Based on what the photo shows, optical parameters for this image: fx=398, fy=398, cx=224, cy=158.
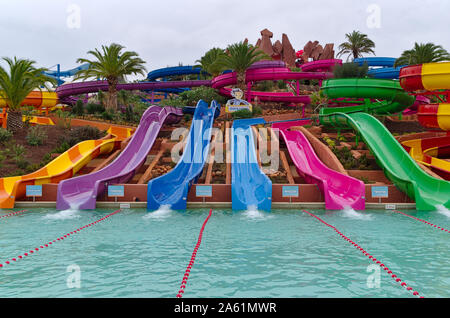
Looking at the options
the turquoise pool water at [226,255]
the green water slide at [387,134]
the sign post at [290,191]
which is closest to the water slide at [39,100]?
the green water slide at [387,134]

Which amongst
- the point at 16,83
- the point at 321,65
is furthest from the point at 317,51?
the point at 16,83

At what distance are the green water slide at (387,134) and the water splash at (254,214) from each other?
5.02 meters

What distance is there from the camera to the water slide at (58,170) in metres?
13.3

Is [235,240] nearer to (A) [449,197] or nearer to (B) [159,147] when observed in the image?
(A) [449,197]

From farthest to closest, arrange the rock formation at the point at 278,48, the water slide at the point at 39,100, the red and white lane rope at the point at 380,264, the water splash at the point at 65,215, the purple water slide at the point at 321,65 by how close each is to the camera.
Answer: the rock formation at the point at 278,48
the purple water slide at the point at 321,65
the water slide at the point at 39,100
the water splash at the point at 65,215
the red and white lane rope at the point at 380,264

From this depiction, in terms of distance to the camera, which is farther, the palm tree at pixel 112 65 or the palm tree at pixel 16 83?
the palm tree at pixel 112 65

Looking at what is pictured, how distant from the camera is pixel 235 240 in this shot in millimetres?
9039

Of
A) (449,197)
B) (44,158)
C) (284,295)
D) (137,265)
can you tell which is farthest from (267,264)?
(44,158)

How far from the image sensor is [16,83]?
1989 cm

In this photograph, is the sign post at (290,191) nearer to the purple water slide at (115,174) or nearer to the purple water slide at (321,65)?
the purple water slide at (115,174)

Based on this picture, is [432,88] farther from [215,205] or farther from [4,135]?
[4,135]

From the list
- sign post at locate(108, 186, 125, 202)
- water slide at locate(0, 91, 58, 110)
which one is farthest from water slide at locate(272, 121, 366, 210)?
water slide at locate(0, 91, 58, 110)

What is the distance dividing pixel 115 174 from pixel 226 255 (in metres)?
9.40

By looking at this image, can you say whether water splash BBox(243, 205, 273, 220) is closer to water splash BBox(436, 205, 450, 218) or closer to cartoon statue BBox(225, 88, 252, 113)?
water splash BBox(436, 205, 450, 218)
